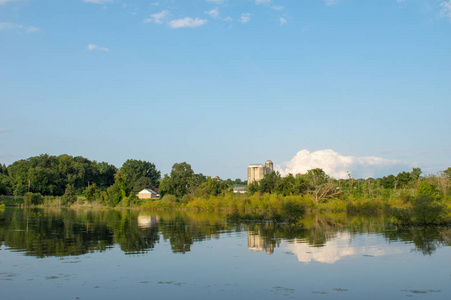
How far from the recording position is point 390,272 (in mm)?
14383

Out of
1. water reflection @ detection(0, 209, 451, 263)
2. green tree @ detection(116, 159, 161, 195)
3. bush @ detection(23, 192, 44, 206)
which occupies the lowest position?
water reflection @ detection(0, 209, 451, 263)

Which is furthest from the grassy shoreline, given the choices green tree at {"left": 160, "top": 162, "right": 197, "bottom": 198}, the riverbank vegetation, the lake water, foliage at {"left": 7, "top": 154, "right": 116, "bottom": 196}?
foliage at {"left": 7, "top": 154, "right": 116, "bottom": 196}

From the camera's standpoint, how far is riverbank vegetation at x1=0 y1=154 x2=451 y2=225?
39.3 m

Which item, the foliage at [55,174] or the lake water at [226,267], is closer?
the lake water at [226,267]

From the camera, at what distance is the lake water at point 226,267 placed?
11.7 m

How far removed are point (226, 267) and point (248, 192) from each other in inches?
1942

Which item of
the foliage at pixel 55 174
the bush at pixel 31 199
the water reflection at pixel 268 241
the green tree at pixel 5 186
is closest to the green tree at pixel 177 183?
the bush at pixel 31 199

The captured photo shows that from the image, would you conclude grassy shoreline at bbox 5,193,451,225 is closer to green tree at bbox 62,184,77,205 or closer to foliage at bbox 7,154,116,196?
green tree at bbox 62,184,77,205

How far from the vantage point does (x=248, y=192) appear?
2547 inches

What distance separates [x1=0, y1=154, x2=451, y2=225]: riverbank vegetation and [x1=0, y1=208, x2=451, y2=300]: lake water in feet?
42.7

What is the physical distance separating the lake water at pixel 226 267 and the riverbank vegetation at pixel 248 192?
13.0m

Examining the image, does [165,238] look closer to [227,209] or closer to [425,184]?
[227,209]

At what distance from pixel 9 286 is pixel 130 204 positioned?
6558cm

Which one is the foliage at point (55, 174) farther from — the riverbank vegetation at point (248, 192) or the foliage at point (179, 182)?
the foliage at point (179, 182)
